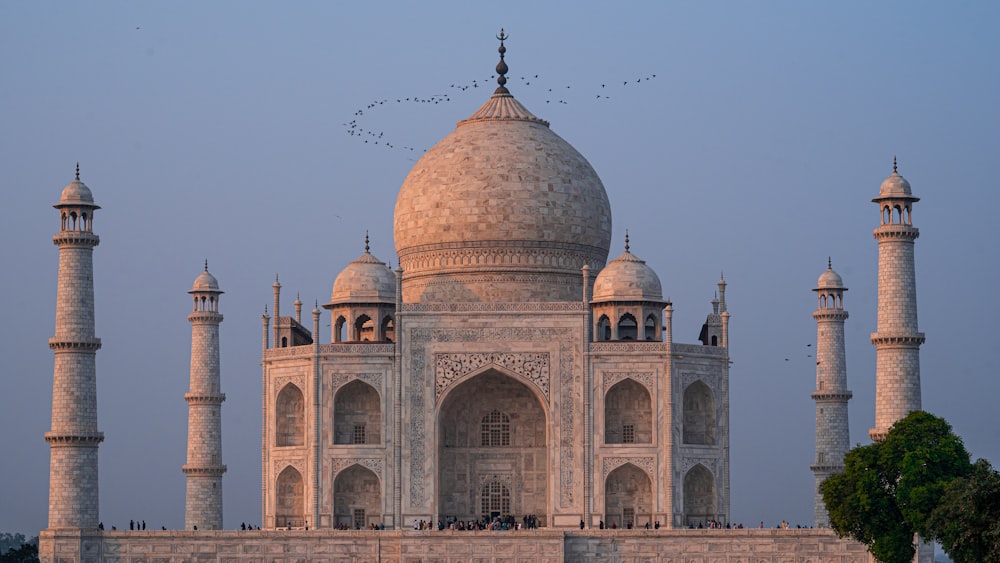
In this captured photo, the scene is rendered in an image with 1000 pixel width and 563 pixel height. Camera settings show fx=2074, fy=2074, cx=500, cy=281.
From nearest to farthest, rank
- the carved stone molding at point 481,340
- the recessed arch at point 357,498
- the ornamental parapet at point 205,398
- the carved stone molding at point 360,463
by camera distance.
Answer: the carved stone molding at point 481,340
the carved stone molding at point 360,463
the recessed arch at point 357,498
the ornamental parapet at point 205,398

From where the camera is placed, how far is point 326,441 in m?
45.2

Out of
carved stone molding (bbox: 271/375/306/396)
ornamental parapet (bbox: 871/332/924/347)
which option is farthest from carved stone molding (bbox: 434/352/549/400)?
ornamental parapet (bbox: 871/332/924/347)

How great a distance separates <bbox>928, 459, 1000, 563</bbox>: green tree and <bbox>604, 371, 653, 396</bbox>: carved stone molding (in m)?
9.71

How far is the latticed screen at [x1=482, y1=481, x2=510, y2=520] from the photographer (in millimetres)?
46344

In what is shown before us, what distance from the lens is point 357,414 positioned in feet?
151

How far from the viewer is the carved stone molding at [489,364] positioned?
148ft

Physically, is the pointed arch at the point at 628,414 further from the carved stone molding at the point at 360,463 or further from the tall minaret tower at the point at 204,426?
the tall minaret tower at the point at 204,426

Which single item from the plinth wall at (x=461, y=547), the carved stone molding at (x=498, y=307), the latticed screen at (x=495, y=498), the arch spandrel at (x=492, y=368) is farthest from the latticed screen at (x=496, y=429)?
the plinth wall at (x=461, y=547)

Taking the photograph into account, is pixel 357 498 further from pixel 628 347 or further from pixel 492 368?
pixel 628 347

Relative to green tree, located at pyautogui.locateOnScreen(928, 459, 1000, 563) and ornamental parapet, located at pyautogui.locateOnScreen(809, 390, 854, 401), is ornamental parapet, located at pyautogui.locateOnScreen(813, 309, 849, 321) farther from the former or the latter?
green tree, located at pyautogui.locateOnScreen(928, 459, 1000, 563)

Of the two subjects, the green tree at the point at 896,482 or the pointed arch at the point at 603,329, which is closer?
the green tree at the point at 896,482

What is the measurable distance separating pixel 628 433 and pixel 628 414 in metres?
0.42

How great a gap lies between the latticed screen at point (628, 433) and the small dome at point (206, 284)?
11.5 meters

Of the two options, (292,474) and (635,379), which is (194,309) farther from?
(635,379)
